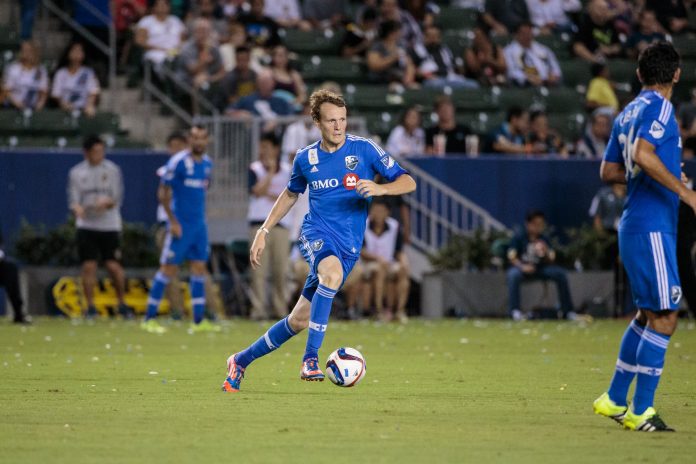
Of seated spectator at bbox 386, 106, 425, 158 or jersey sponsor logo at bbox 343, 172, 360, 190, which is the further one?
seated spectator at bbox 386, 106, 425, 158

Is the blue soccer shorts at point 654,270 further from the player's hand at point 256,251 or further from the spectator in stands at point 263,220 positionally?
the spectator in stands at point 263,220

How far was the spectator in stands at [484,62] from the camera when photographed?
26328 millimetres

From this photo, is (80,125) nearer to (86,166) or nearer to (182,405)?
(86,166)

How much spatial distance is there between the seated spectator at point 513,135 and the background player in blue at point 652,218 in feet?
49.2

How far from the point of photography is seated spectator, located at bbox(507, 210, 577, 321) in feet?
69.8

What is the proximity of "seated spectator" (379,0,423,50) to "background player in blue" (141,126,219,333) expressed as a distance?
8.12m

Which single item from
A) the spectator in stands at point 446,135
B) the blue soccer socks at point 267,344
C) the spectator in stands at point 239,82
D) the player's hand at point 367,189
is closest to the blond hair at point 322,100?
the player's hand at point 367,189

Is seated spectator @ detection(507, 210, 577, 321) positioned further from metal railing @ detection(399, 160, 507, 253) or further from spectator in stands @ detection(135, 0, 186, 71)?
spectator in stands @ detection(135, 0, 186, 71)

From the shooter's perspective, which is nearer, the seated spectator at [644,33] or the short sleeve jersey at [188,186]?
the short sleeve jersey at [188,186]

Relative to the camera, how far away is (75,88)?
23469mm

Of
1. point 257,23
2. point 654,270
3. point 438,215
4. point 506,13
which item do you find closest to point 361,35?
point 257,23

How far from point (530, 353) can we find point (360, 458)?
319 inches

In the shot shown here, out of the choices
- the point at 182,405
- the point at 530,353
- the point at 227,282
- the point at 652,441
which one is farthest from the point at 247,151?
the point at 652,441

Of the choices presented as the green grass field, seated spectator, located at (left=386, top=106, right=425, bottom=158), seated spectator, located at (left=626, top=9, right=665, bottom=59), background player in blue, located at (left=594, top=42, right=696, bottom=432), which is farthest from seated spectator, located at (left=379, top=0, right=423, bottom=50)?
background player in blue, located at (left=594, top=42, right=696, bottom=432)
